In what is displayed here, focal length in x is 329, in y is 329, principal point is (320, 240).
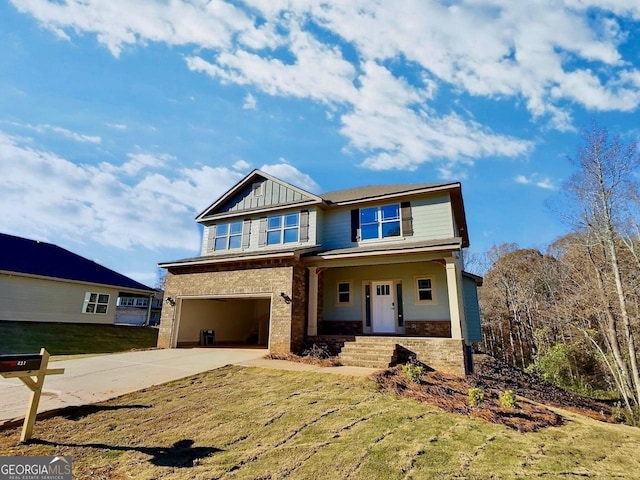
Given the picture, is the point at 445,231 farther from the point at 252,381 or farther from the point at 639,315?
the point at 639,315

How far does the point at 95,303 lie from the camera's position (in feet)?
71.7

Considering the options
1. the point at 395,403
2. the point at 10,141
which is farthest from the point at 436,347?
the point at 10,141

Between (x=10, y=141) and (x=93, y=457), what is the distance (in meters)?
12.3

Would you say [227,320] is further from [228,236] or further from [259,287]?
[259,287]

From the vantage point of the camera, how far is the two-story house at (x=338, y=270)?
38.8 ft

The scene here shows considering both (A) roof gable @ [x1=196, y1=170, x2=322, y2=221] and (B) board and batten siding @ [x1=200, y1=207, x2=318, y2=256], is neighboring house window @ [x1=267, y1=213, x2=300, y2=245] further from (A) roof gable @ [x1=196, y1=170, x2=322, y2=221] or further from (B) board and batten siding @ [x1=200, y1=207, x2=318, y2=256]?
(A) roof gable @ [x1=196, y1=170, x2=322, y2=221]

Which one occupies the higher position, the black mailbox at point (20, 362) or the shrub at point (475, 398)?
the black mailbox at point (20, 362)

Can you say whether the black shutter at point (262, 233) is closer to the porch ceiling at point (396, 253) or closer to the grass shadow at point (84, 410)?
the porch ceiling at point (396, 253)

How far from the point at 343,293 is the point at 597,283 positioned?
13018mm

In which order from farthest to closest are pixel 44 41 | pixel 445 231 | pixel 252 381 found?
pixel 445 231 → pixel 44 41 → pixel 252 381

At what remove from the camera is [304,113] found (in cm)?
1127

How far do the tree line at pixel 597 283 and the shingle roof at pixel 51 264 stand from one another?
27761mm

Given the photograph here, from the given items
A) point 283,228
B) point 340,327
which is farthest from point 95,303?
point 340,327

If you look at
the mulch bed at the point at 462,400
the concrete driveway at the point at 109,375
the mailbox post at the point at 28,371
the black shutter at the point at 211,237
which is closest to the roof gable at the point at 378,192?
the black shutter at the point at 211,237
